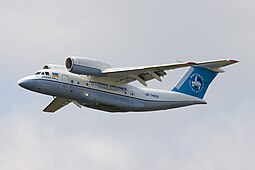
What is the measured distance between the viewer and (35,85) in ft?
131

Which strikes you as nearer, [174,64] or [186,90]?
[174,64]

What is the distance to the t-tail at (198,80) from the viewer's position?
44062 millimetres

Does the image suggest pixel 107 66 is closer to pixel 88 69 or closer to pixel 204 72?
pixel 88 69

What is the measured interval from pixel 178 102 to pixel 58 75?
6.28 meters

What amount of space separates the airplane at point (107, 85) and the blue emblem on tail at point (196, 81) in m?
0.36

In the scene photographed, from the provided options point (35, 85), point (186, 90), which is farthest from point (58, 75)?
point (186, 90)

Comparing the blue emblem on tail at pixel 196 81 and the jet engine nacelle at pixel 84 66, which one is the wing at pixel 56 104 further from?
the blue emblem on tail at pixel 196 81

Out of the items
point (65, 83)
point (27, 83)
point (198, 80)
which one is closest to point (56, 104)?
point (65, 83)

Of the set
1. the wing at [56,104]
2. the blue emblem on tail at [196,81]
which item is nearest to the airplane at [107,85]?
the blue emblem on tail at [196,81]

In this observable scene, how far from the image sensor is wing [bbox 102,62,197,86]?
40.2 meters

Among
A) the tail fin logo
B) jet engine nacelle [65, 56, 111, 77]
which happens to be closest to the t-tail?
the tail fin logo

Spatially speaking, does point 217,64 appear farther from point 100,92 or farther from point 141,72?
Result: point 100,92

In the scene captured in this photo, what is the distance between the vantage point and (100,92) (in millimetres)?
41031

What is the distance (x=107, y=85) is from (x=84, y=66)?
1.83 metres
